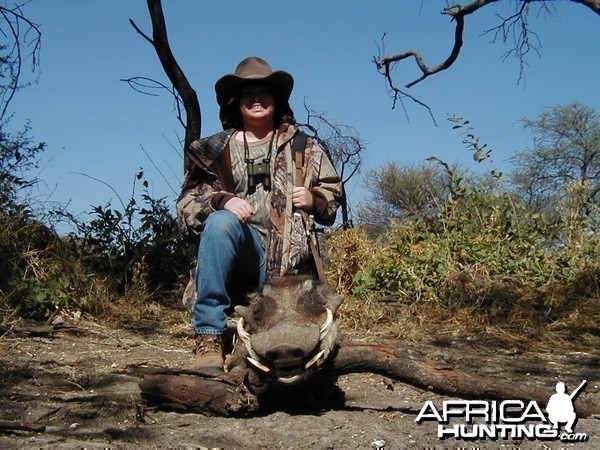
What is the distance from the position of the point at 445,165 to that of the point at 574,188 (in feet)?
4.47

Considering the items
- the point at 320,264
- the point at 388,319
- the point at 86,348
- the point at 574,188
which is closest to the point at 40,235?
the point at 86,348

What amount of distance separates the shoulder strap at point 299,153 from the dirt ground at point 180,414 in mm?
1142

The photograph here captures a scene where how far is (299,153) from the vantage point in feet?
12.8

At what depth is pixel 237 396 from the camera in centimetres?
293

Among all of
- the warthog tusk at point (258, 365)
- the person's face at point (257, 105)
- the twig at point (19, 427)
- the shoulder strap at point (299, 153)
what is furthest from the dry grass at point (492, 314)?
the twig at point (19, 427)

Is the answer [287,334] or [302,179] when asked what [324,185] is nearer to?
[302,179]

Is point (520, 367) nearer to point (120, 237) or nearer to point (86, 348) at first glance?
point (86, 348)

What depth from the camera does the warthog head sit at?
2670 mm

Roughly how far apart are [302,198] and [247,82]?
0.78 meters

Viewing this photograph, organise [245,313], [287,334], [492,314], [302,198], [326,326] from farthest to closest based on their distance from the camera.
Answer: [492,314]
[302,198]
[245,313]
[326,326]
[287,334]

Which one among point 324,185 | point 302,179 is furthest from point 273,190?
point 324,185

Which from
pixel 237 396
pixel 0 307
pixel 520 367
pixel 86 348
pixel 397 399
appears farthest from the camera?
pixel 0 307
